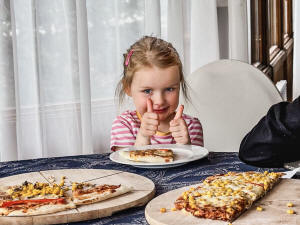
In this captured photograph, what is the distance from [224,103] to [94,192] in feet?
4.07

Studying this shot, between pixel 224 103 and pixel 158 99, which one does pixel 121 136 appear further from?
pixel 224 103

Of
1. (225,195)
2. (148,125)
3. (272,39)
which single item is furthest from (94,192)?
(272,39)

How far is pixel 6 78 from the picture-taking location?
1947mm

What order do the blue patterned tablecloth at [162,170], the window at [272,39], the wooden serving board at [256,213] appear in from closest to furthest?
the wooden serving board at [256,213]
the blue patterned tablecloth at [162,170]
the window at [272,39]

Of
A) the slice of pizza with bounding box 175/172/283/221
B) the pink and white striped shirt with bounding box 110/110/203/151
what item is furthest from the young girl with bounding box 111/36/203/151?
the slice of pizza with bounding box 175/172/283/221

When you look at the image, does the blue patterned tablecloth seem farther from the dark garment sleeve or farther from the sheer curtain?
the sheer curtain

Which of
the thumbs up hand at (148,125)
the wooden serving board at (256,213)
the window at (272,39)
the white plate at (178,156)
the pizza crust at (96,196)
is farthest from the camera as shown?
the window at (272,39)

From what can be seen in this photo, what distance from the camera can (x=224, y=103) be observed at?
7.19 feet

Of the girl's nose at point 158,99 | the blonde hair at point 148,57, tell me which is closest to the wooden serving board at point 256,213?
the girl's nose at point 158,99

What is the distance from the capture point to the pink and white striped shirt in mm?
1949

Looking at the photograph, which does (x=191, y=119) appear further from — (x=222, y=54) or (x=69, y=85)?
(x=222, y=54)

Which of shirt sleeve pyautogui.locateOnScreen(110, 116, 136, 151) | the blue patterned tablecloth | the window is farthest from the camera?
the window

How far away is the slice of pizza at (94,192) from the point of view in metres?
1.00

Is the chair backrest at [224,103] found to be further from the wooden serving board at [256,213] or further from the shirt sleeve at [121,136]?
the wooden serving board at [256,213]
